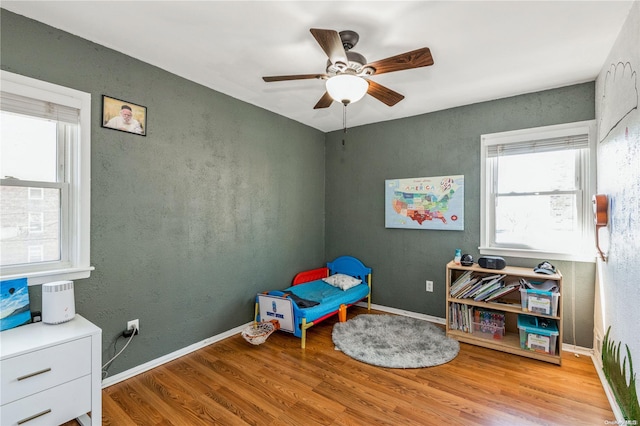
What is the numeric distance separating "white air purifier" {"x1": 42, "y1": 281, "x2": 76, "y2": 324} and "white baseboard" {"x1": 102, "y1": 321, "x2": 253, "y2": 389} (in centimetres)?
67

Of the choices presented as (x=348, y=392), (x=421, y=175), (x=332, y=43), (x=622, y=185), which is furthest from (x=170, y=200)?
(x=622, y=185)

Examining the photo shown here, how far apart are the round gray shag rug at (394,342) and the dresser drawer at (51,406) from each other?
1900mm

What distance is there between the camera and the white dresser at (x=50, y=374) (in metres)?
1.50

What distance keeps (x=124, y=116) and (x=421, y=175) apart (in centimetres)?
304

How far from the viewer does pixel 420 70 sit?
2525 millimetres

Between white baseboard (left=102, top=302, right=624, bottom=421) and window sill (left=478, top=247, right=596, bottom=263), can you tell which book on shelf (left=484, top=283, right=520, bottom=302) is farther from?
white baseboard (left=102, top=302, right=624, bottom=421)

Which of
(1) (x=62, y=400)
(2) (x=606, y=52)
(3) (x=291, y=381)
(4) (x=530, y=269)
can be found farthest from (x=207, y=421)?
(2) (x=606, y=52)

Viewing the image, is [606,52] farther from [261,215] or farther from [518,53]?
[261,215]

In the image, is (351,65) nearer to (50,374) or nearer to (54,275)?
(54,275)

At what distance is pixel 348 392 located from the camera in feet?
7.09

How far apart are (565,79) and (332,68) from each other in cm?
225

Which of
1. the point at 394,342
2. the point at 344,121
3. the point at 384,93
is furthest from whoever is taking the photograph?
the point at 344,121

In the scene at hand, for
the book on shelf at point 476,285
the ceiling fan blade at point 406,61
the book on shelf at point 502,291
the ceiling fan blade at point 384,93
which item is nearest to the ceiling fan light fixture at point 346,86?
the ceiling fan blade at point 406,61

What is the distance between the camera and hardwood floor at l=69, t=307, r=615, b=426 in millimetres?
1898
